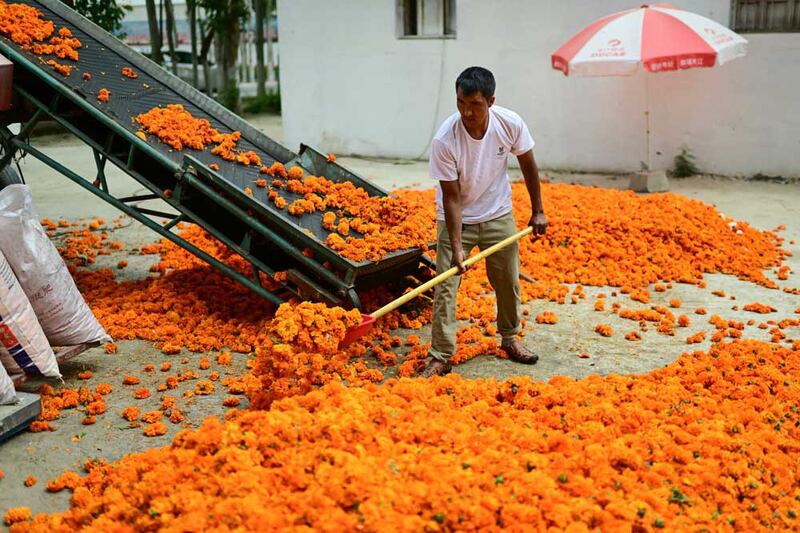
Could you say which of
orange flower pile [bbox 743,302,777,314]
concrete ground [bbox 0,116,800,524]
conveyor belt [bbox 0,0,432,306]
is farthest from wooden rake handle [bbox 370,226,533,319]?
orange flower pile [bbox 743,302,777,314]

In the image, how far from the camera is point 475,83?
3779 millimetres

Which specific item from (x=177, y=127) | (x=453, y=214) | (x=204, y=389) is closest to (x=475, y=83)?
(x=453, y=214)

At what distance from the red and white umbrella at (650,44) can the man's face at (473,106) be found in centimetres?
576

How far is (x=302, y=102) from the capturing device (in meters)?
14.1

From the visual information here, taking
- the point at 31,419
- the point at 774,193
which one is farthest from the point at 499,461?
the point at 774,193

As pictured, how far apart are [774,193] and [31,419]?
9.52 metres

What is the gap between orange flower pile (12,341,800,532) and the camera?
2.52m

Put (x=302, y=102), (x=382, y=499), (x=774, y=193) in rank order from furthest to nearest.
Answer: (x=302, y=102) < (x=774, y=193) < (x=382, y=499)

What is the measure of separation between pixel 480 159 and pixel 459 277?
718 millimetres

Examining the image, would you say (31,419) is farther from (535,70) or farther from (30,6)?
(535,70)

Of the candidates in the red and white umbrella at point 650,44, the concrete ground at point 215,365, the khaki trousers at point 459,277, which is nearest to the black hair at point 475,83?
the khaki trousers at point 459,277

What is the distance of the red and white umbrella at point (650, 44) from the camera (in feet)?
29.0

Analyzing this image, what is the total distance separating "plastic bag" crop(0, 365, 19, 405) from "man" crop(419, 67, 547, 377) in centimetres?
Result: 219

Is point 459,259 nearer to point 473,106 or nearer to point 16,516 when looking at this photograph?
point 473,106
